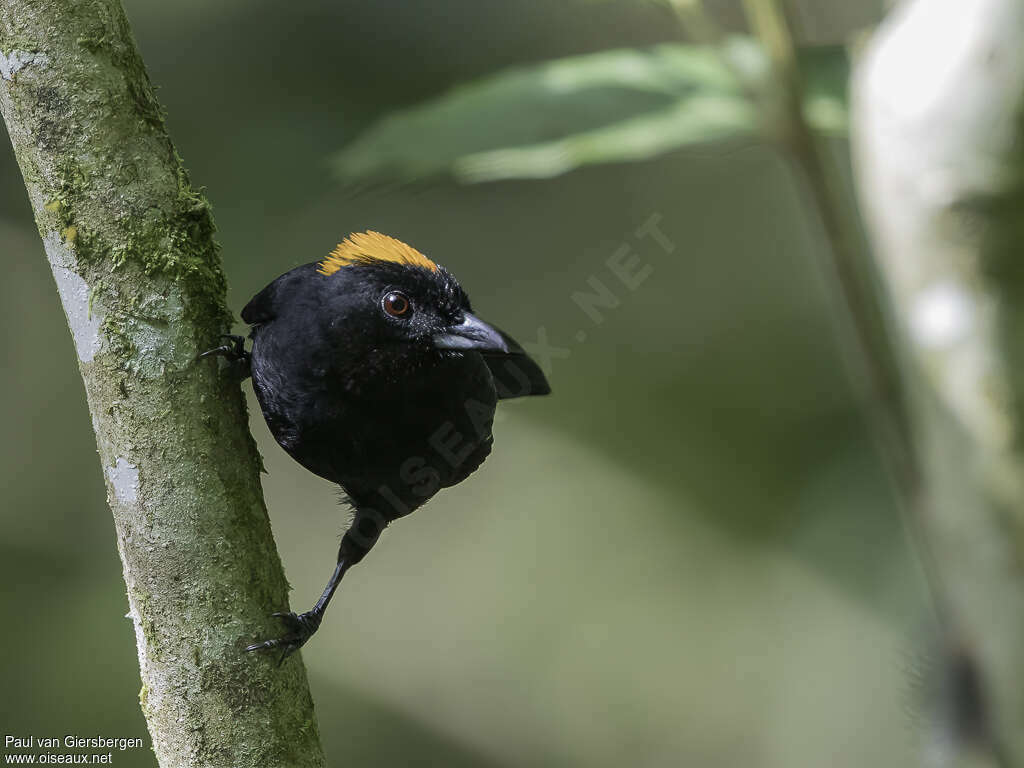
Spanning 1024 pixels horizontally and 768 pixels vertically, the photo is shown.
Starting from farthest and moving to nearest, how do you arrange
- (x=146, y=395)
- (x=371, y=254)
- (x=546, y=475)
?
(x=546, y=475) → (x=371, y=254) → (x=146, y=395)

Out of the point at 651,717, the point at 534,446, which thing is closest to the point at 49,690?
the point at 534,446

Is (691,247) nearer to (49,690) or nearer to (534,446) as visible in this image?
(534,446)

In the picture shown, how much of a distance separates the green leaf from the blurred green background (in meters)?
3.04

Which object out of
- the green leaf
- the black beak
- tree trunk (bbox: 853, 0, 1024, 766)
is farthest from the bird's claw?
tree trunk (bbox: 853, 0, 1024, 766)

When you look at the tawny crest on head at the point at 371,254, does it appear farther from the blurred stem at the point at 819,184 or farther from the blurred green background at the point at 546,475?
the blurred green background at the point at 546,475

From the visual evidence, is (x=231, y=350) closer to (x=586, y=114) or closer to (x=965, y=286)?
(x=586, y=114)

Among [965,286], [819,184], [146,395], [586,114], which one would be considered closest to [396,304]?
[146,395]

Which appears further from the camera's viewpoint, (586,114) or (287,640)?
(586,114)

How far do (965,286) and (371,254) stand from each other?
4.40 feet

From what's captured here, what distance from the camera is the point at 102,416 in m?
1.85

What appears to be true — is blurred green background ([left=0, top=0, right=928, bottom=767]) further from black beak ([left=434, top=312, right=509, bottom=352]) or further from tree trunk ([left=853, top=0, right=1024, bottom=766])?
tree trunk ([left=853, top=0, right=1024, bottom=766])

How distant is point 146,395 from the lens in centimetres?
185

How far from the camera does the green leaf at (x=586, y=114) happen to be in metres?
2.39

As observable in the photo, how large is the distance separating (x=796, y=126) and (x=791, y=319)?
14.6 feet
